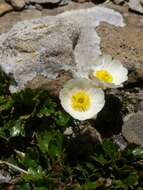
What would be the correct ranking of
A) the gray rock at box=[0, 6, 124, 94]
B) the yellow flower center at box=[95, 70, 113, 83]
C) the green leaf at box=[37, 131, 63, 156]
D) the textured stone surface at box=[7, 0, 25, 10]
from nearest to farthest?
the green leaf at box=[37, 131, 63, 156] < the yellow flower center at box=[95, 70, 113, 83] < the gray rock at box=[0, 6, 124, 94] < the textured stone surface at box=[7, 0, 25, 10]

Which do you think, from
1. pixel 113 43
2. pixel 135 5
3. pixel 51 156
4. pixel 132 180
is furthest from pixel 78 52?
pixel 132 180

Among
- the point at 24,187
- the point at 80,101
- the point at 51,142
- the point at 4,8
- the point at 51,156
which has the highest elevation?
the point at 4,8

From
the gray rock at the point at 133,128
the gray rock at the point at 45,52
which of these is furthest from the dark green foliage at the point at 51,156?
the gray rock at the point at 133,128

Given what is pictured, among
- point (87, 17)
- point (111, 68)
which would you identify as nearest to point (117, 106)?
point (111, 68)

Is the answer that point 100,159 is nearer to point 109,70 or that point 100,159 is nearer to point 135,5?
point 109,70

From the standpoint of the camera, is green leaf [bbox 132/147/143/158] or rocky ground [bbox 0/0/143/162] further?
rocky ground [bbox 0/0/143/162]

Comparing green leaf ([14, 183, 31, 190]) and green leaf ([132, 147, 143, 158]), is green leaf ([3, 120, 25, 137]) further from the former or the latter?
green leaf ([132, 147, 143, 158])

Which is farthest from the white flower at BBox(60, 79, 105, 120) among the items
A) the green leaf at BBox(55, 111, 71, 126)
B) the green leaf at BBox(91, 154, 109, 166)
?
the green leaf at BBox(91, 154, 109, 166)

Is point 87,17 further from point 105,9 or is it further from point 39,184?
point 39,184
